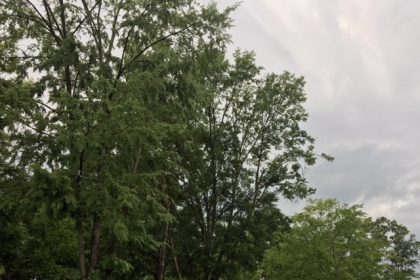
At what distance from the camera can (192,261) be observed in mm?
25359

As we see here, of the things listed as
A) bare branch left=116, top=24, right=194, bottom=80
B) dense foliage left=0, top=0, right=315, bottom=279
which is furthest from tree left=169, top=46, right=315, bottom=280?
bare branch left=116, top=24, right=194, bottom=80

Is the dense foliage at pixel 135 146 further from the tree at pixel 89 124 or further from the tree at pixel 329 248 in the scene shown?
the tree at pixel 329 248

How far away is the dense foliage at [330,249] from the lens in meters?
18.3

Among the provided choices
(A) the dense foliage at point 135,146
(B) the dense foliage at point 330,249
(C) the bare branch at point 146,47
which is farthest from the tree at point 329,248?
(C) the bare branch at point 146,47

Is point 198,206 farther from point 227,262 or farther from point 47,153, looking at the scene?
point 47,153

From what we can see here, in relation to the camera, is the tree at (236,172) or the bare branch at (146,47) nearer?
the bare branch at (146,47)

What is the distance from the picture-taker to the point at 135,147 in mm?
12852

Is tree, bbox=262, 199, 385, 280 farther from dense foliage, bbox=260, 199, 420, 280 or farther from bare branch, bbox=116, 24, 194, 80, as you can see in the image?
bare branch, bbox=116, 24, 194, 80

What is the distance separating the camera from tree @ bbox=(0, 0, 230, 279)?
37.8 ft

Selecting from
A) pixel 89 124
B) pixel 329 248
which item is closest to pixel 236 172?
pixel 329 248

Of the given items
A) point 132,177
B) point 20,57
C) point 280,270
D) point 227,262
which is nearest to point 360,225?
point 280,270

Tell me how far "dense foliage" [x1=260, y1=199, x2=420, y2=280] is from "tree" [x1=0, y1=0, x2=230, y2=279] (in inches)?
270

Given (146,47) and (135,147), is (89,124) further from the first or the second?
(146,47)

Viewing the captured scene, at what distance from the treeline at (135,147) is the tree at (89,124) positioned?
0.05m
